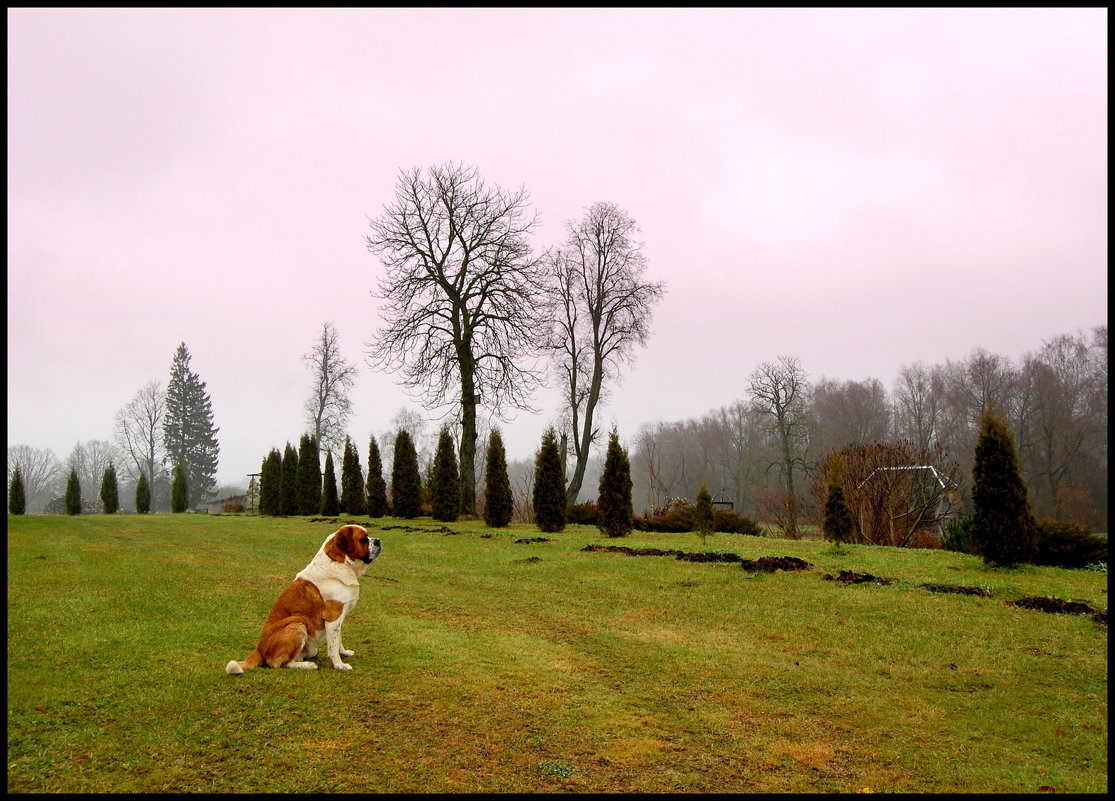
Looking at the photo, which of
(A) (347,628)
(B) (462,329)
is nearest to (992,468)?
(A) (347,628)

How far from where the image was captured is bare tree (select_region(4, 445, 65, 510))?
85.6 meters

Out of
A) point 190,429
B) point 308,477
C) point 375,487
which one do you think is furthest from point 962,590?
point 190,429

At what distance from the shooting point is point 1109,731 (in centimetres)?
470

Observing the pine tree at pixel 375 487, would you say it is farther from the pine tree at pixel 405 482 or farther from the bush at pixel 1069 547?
the bush at pixel 1069 547

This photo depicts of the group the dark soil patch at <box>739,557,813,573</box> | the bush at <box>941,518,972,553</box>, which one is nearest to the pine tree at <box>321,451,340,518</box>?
the dark soil patch at <box>739,557,813,573</box>

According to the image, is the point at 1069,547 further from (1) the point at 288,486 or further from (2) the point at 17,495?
(2) the point at 17,495

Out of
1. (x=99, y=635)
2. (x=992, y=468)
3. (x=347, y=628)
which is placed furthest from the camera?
(x=992, y=468)

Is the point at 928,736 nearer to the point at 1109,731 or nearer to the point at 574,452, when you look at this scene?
the point at 1109,731

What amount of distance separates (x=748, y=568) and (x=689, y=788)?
738 cm

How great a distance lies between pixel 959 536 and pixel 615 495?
7.84m

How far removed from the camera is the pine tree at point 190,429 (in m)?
62.8

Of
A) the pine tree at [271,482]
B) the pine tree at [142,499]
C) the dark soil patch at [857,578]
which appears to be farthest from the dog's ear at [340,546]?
the pine tree at [142,499]

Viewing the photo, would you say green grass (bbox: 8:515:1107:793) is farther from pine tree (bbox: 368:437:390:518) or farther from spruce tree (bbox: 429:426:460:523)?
pine tree (bbox: 368:437:390:518)

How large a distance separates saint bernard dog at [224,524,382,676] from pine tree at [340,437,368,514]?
25.3 meters
